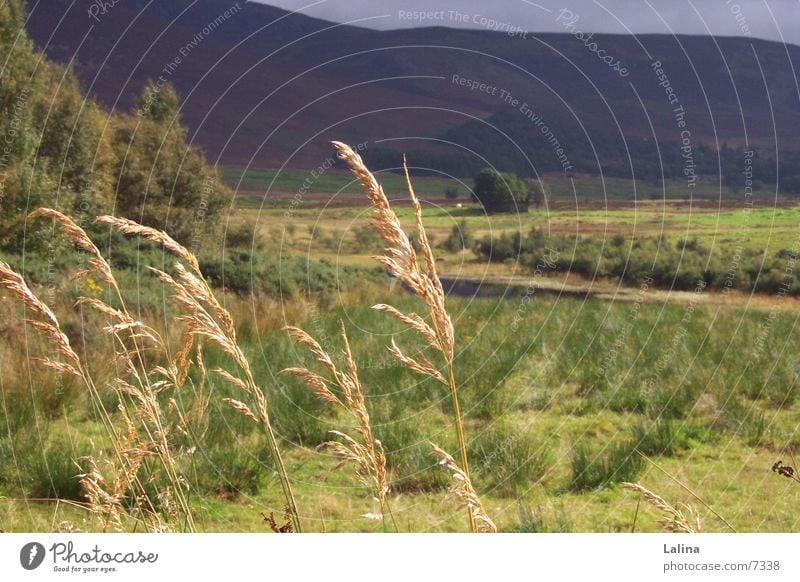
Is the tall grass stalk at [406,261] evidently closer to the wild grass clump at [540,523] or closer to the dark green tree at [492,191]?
the wild grass clump at [540,523]

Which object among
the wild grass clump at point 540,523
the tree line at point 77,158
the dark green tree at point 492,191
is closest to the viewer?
the wild grass clump at point 540,523

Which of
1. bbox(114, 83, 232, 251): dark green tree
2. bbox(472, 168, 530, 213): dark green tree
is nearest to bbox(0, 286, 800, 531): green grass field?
bbox(472, 168, 530, 213): dark green tree

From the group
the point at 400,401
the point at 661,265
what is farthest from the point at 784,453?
the point at 661,265

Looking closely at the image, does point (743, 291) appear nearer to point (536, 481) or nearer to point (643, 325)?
point (643, 325)

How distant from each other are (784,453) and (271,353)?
15.2 ft

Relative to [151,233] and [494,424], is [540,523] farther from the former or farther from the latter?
[494,424]

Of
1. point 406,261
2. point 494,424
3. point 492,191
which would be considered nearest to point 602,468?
point 494,424

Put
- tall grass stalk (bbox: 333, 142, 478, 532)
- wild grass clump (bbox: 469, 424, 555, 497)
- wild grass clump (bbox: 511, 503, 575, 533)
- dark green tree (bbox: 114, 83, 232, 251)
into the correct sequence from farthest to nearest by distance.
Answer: dark green tree (bbox: 114, 83, 232, 251) → wild grass clump (bbox: 469, 424, 555, 497) → wild grass clump (bbox: 511, 503, 575, 533) → tall grass stalk (bbox: 333, 142, 478, 532)

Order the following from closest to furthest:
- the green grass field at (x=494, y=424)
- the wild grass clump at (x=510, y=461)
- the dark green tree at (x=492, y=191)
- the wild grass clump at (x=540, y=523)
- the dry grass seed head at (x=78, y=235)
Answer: the dry grass seed head at (x=78, y=235) → the wild grass clump at (x=540, y=523) → the green grass field at (x=494, y=424) → the wild grass clump at (x=510, y=461) → the dark green tree at (x=492, y=191)

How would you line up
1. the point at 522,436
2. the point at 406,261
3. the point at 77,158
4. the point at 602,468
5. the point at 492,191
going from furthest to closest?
the point at 77,158 < the point at 492,191 < the point at 522,436 < the point at 602,468 < the point at 406,261

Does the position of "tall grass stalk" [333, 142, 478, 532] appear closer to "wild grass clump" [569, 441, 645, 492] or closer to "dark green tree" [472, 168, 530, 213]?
"wild grass clump" [569, 441, 645, 492]

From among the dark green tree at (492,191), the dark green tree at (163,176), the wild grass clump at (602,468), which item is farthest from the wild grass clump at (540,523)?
the dark green tree at (163,176)

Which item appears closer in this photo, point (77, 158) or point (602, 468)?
point (602, 468)

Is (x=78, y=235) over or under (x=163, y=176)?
over
